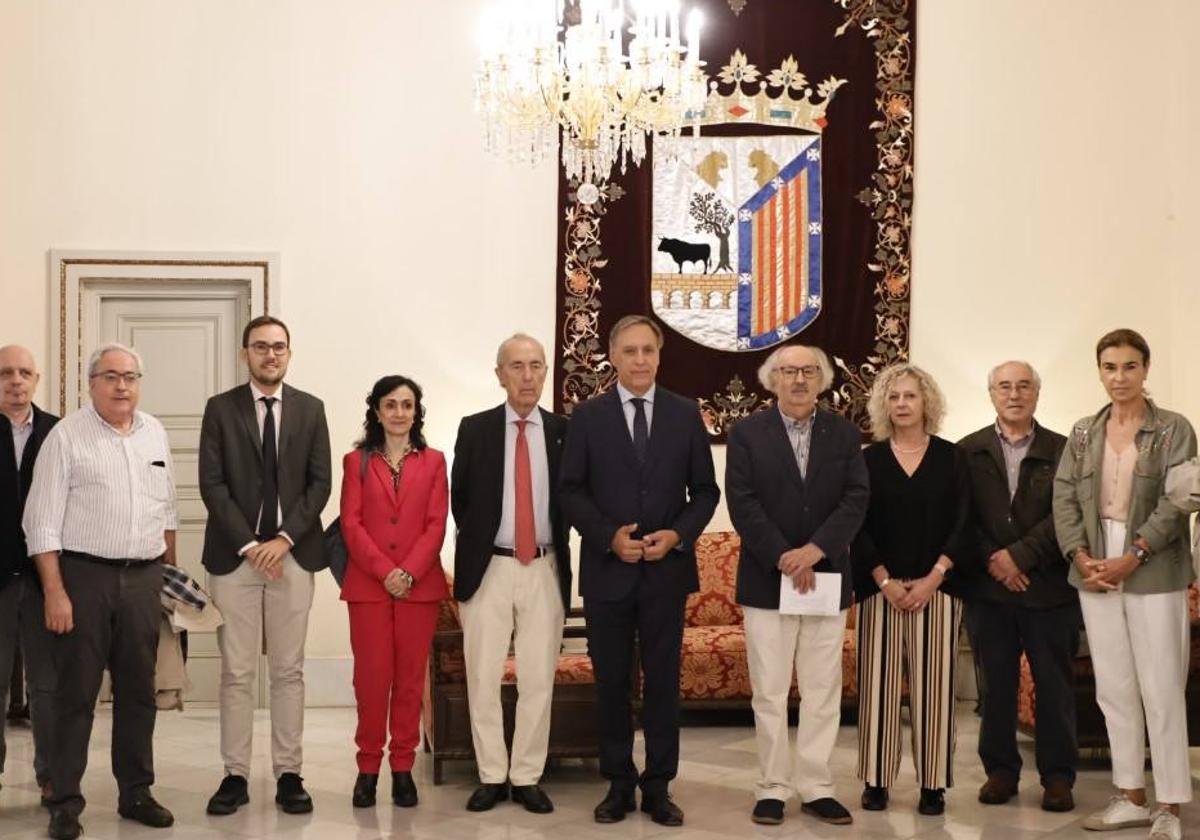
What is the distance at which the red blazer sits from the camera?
197 inches

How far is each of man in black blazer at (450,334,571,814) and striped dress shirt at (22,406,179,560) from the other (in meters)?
1.07

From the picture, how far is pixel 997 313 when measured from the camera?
745 cm

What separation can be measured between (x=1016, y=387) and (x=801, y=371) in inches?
32.4

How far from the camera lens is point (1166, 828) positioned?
4.62 metres

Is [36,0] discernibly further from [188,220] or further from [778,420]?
[778,420]

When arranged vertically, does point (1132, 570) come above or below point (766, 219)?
below

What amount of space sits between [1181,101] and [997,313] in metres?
1.41

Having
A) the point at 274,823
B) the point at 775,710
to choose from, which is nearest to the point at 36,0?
the point at 274,823

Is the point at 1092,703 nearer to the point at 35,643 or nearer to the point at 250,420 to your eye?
the point at 250,420

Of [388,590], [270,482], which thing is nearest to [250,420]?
[270,482]

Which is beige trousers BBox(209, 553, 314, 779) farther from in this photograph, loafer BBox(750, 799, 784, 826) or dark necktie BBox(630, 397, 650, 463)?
loafer BBox(750, 799, 784, 826)

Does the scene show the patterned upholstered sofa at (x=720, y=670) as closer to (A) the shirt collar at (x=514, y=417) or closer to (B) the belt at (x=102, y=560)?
(A) the shirt collar at (x=514, y=417)

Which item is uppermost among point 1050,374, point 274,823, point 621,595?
point 1050,374

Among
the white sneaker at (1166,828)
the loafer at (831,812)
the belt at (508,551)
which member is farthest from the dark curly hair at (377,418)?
the white sneaker at (1166,828)
